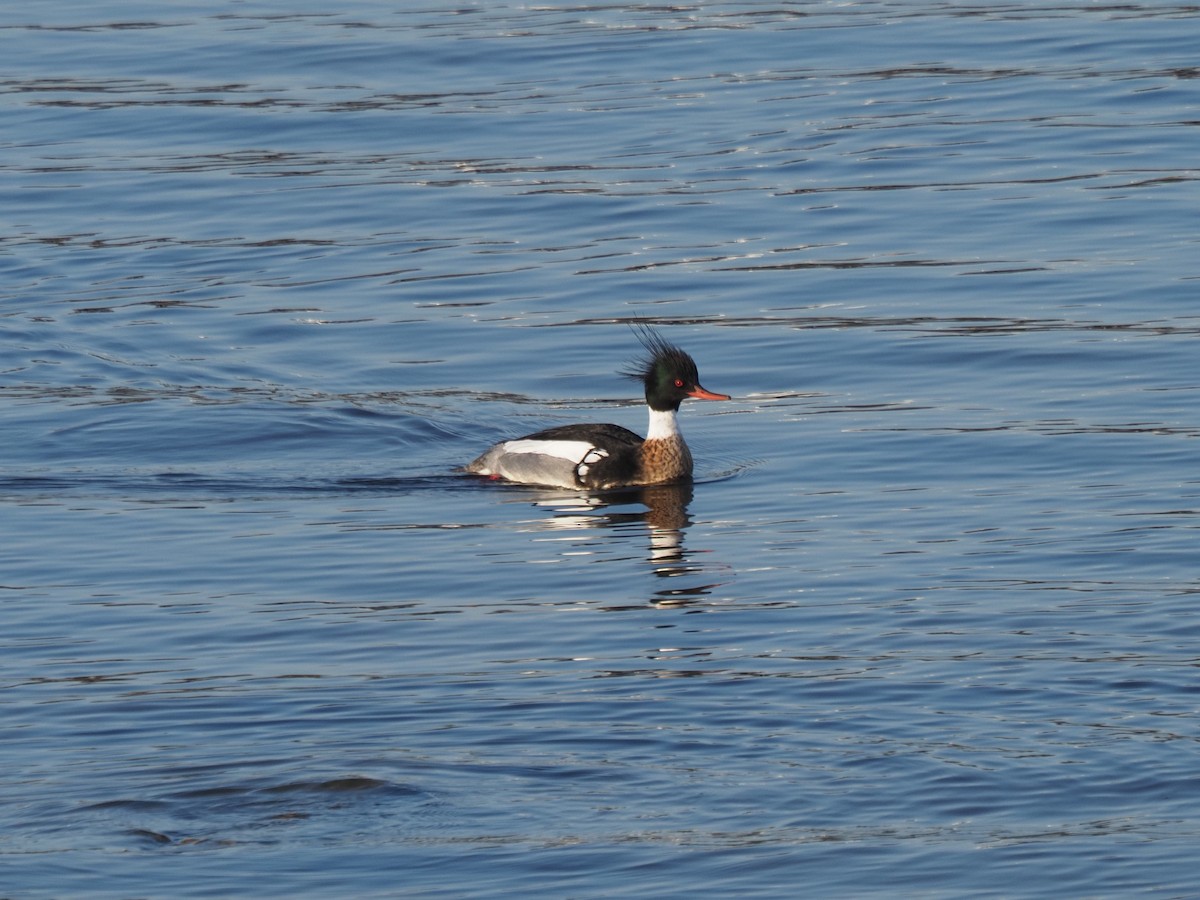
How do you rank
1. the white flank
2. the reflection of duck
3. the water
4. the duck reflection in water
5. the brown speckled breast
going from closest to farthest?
1. the water
2. the reflection of duck
3. the duck reflection in water
4. the white flank
5. the brown speckled breast

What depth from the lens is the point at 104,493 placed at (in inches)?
713

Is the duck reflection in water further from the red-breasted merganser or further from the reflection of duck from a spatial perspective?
the red-breasted merganser

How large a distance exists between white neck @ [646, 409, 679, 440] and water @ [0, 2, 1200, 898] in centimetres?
40

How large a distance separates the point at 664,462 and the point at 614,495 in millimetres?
498

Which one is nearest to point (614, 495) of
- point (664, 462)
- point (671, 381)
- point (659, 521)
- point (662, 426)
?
point (664, 462)

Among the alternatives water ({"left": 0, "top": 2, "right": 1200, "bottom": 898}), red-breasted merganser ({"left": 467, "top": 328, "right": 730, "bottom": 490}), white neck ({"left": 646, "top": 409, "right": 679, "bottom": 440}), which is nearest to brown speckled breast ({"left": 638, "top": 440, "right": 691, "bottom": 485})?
red-breasted merganser ({"left": 467, "top": 328, "right": 730, "bottom": 490})

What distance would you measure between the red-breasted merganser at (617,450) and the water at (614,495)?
11.8 inches

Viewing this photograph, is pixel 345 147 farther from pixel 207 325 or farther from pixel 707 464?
pixel 707 464

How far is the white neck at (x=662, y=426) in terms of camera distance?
64.4 ft

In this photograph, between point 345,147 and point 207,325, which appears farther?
point 345,147

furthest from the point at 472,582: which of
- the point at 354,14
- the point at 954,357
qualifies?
the point at 354,14

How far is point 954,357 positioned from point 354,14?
71.7 ft

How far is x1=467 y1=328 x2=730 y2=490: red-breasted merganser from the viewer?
18.9 m

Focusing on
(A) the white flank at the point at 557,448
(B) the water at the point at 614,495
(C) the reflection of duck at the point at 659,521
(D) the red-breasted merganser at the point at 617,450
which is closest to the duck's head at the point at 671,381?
(D) the red-breasted merganser at the point at 617,450
